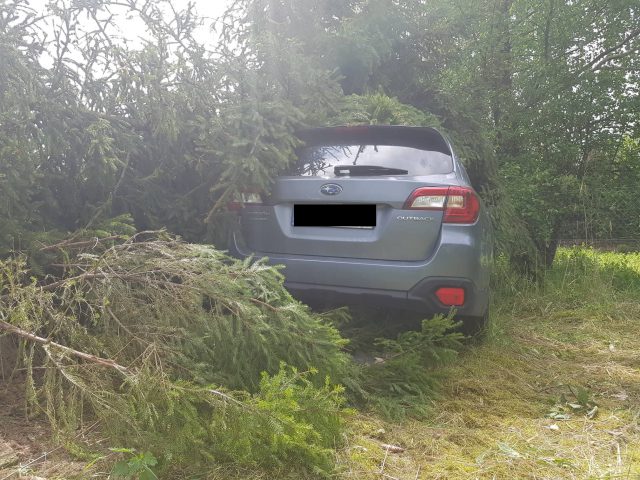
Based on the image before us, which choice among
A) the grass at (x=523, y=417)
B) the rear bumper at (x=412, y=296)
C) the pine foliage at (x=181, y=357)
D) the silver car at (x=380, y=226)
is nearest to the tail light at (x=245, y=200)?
the silver car at (x=380, y=226)

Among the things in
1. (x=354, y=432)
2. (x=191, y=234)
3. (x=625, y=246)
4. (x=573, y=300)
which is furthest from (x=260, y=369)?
(x=625, y=246)

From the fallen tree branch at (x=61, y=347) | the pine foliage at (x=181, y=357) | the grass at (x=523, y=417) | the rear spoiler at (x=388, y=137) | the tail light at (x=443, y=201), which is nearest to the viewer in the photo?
the pine foliage at (x=181, y=357)

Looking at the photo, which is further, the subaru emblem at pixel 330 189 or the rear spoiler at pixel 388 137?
the rear spoiler at pixel 388 137

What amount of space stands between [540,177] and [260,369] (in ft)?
19.6

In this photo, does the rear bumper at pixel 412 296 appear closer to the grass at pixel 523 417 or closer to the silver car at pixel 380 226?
the silver car at pixel 380 226

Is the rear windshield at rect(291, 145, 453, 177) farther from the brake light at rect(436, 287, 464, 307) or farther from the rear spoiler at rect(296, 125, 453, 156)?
the brake light at rect(436, 287, 464, 307)

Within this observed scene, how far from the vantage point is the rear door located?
3506mm

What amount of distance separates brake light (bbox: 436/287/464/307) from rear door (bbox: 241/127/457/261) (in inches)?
9.7

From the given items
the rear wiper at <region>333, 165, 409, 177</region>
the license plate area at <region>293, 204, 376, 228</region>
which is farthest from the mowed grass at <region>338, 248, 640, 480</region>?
the rear wiper at <region>333, 165, 409, 177</region>

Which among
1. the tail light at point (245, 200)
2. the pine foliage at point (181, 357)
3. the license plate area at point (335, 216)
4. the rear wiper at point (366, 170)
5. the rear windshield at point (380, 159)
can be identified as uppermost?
the rear windshield at point (380, 159)

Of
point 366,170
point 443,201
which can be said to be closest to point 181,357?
point 366,170

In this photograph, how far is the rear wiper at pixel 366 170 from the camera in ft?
11.8

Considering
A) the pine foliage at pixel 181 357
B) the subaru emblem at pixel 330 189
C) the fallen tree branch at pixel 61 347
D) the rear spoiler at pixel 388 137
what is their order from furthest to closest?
the rear spoiler at pixel 388 137
the subaru emblem at pixel 330 189
the fallen tree branch at pixel 61 347
the pine foliage at pixel 181 357

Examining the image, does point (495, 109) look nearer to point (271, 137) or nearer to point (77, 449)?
point (271, 137)
